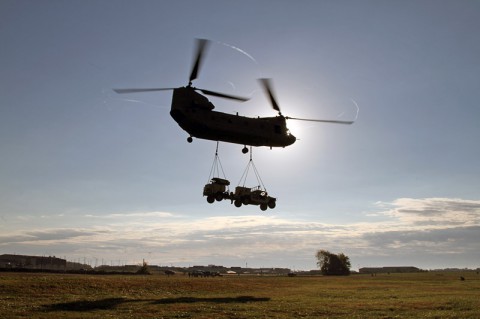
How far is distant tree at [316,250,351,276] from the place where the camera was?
183 metres

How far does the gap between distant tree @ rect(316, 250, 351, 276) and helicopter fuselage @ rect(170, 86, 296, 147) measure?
489ft

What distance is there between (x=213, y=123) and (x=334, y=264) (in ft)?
512

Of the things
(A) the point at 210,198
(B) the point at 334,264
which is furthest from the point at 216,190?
(B) the point at 334,264

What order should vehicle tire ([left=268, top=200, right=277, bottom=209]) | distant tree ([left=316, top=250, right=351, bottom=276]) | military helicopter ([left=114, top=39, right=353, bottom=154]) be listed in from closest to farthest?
1. military helicopter ([left=114, top=39, right=353, bottom=154])
2. vehicle tire ([left=268, top=200, right=277, bottom=209])
3. distant tree ([left=316, top=250, right=351, bottom=276])

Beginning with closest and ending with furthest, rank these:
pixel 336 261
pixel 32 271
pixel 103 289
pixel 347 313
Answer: pixel 347 313 → pixel 103 289 → pixel 32 271 → pixel 336 261

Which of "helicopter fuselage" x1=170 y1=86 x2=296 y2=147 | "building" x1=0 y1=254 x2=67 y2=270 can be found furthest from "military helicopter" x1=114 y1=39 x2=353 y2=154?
"building" x1=0 y1=254 x2=67 y2=270

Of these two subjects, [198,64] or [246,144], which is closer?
[198,64]

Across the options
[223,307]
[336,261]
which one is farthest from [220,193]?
[336,261]

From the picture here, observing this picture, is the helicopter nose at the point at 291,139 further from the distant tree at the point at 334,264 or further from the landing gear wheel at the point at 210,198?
the distant tree at the point at 334,264

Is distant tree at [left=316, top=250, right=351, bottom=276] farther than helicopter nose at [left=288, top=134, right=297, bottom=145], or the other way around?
distant tree at [left=316, top=250, right=351, bottom=276]

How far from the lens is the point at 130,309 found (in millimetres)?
38812

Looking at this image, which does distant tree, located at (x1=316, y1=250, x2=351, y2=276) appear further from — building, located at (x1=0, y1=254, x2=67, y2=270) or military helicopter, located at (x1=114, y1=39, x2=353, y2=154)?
military helicopter, located at (x1=114, y1=39, x2=353, y2=154)

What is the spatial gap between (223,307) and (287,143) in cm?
1889

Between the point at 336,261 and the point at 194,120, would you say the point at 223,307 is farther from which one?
the point at 336,261
